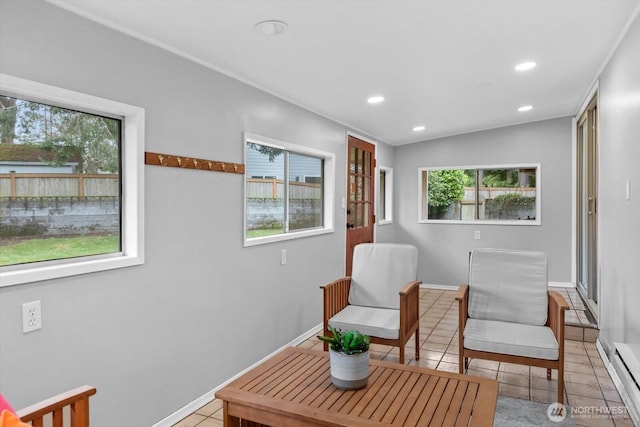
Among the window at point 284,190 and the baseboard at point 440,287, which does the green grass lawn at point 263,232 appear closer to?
the window at point 284,190

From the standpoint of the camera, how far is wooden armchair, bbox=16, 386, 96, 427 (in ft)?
4.67

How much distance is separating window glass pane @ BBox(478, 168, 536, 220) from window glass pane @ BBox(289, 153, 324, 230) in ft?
9.81

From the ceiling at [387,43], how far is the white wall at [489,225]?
5.67 ft

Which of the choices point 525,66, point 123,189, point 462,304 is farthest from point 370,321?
point 525,66

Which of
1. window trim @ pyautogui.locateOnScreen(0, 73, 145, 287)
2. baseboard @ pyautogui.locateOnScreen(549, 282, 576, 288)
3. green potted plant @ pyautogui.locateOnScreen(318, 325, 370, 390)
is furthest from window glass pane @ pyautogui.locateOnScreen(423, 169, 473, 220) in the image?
window trim @ pyautogui.locateOnScreen(0, 73, 145, 287)

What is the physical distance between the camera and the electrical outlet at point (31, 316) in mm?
1841

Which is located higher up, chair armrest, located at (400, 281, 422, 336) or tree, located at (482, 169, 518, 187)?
tree, located at (482, 169, 518, 187)

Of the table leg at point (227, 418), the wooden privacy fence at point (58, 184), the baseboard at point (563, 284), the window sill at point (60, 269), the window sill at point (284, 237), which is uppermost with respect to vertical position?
the wooden privacy fence at point (58, 184)

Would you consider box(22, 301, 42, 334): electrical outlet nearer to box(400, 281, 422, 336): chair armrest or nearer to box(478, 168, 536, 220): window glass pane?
box(400, 281, 422, 336): chair armrest

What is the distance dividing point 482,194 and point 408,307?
385cm

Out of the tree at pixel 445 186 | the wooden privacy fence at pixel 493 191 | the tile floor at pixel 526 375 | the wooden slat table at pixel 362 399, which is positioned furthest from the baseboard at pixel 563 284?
the wooden slat table at pixel 362 399

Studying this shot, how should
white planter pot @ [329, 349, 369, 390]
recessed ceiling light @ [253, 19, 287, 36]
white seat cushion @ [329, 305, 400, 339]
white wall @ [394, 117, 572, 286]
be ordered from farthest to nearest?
white wall @ [394, 117, 572, 286] < white seat cushion @ [329, 305, 400, 339] < recessed ceiling light @ [253, 19, 287, 36] < white planter pot @ [329, 349, 369, 390]

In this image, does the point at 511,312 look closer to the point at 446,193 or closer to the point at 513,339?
the point at 513,339

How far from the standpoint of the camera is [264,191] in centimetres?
372
